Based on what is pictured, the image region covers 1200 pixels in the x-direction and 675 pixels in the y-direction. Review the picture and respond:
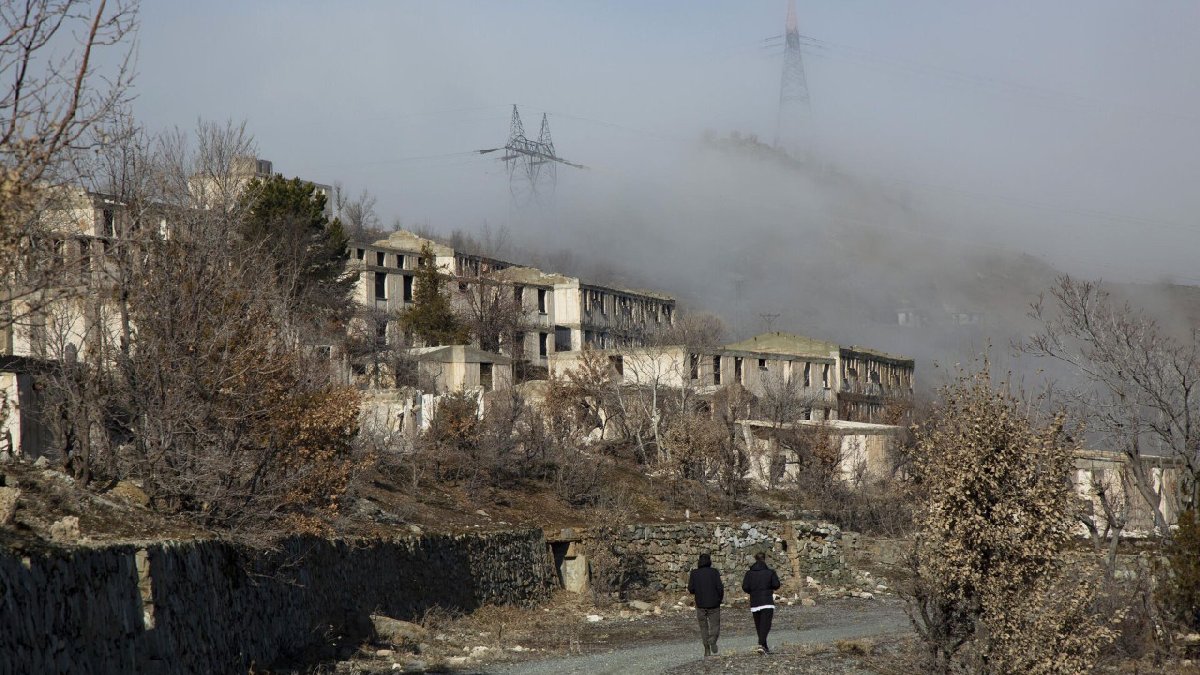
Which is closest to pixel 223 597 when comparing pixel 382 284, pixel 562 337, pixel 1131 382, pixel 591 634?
pixel 591 634

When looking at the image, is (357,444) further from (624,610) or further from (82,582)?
(82,582)

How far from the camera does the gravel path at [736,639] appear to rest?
20328 mm

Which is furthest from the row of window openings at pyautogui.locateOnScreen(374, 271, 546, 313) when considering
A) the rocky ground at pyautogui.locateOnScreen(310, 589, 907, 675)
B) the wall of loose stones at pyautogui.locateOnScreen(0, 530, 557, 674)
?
the wall of loose stones at pyautogui.locateOnScreen(0, 530, 557, 674)

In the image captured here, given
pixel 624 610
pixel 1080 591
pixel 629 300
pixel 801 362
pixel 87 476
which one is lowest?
pixel 624 610

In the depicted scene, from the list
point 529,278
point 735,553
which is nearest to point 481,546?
point 735,553

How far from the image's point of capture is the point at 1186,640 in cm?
2261

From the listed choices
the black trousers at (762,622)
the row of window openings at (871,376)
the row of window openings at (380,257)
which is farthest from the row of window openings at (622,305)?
the black trousers at (762,622)

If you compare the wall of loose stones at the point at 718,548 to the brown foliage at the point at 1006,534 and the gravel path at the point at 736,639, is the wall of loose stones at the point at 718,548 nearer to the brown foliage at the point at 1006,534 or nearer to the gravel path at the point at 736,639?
the gravel path at the point at 736,639

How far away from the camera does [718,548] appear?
39.1 m

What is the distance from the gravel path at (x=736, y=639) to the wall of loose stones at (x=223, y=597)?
10.8 ft

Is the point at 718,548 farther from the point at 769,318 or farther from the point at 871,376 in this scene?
the point at 769,318

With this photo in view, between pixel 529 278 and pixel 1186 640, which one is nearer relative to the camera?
pixel 1186 640

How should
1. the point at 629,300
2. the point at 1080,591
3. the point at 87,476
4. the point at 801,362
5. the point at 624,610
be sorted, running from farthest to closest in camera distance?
the point at 629,300 → the point at 801,362 → the point at 624,610 → the point at 87,476 → the point at 1080,591

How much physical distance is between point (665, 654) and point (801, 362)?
5618 centimetres
